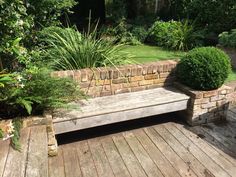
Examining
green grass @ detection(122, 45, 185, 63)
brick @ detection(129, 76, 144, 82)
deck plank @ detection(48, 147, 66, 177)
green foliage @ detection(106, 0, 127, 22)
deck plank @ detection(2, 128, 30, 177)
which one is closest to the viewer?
deck plank @ detection(2, 128, 30, 177)

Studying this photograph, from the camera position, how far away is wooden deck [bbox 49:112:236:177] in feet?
8.34

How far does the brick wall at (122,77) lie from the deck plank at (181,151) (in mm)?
594

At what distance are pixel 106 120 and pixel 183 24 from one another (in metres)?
4.18

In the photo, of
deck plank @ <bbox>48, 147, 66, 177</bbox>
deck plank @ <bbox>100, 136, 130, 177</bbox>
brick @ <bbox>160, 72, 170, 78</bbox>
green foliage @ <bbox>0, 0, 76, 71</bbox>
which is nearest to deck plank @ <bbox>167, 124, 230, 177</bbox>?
brick @ <bbox>160, 72, 170, 78</bbox>

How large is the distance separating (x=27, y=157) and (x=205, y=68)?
2.19 meters

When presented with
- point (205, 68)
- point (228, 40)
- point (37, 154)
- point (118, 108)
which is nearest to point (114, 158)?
point (118, 108)

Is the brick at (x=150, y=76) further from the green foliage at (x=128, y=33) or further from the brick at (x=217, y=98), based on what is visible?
the green foliage at (x=128, y=33)

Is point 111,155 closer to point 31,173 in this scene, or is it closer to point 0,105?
point 31,173

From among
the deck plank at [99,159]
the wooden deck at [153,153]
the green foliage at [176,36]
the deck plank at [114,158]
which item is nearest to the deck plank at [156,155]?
the wooden deck at [153,153]

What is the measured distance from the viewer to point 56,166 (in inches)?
102

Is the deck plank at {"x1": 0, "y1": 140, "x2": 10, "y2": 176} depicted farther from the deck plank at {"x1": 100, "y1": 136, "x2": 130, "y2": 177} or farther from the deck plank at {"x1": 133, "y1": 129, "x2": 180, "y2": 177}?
the deck plank at {"x1": 133, "y1": 129, "x2": 180, "y2": 177}

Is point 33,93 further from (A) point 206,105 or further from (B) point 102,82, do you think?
(A) point 206,105

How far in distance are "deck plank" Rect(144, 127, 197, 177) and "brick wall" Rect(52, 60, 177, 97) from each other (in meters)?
0.59

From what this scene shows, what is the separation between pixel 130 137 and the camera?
3.11m
